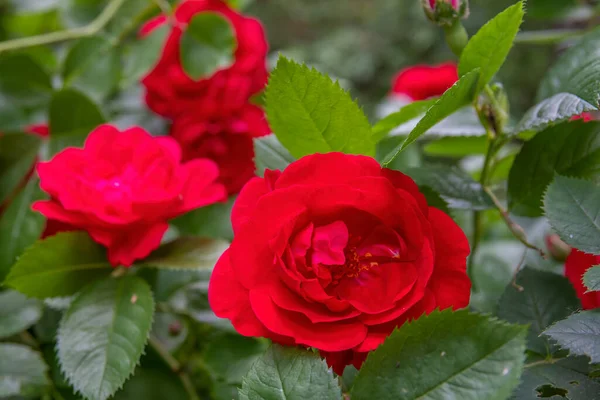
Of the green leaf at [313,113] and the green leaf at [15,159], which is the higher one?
the green leaf at [313,113]

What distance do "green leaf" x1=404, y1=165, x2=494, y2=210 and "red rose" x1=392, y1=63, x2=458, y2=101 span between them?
1.40 feet

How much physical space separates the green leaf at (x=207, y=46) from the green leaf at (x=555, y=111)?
0.37m

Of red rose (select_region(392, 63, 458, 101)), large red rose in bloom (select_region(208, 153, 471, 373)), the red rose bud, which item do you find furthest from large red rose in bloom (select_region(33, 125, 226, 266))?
red rose (select_region(392, 63, 458, 101))

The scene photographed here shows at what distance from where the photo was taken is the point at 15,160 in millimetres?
584

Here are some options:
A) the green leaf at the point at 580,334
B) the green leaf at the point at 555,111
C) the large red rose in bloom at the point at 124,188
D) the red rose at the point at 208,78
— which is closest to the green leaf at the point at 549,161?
the green leaf at the point at 555,111

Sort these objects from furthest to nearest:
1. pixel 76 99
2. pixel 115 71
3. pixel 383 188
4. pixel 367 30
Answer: pixel 367 30, pixel 115 71, pixel 76 99, pixel 383 188

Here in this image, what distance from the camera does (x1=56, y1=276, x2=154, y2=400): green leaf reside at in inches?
14.4

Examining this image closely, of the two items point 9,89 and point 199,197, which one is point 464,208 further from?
point 9,89

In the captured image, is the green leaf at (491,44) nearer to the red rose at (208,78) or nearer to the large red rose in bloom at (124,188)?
the large red rose in bloom at (124,188)

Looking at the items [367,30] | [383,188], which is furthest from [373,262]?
[367,30]

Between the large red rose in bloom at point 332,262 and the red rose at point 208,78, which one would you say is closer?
the large red rose in bloom at point 332,262

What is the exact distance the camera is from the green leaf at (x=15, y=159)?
573mm

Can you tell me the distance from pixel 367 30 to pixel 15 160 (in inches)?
113

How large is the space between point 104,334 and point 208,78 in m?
0.34
